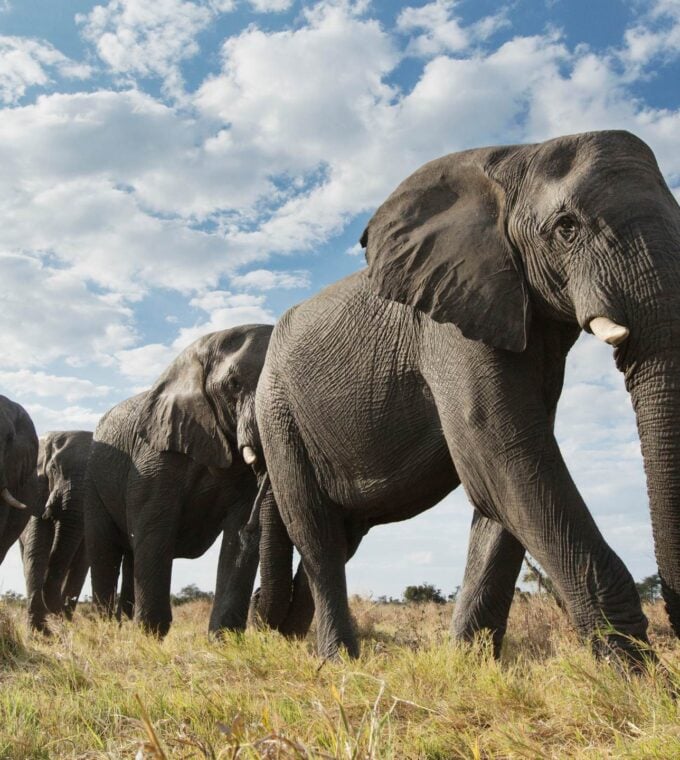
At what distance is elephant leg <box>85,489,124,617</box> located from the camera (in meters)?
12.6

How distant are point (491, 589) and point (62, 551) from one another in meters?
11.1

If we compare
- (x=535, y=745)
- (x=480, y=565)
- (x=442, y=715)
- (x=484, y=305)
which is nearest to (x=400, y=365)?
(x=484, y=305)

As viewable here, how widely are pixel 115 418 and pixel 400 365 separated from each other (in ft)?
25.5

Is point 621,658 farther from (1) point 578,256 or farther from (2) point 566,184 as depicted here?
(2) point 566,184

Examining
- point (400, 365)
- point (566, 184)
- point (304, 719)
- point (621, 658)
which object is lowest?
point (304, 719)

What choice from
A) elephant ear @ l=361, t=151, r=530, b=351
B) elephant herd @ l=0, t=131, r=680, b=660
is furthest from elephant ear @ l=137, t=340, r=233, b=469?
elephant ear @ l=361, t=151, r=530, b=351

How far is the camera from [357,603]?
1573cm

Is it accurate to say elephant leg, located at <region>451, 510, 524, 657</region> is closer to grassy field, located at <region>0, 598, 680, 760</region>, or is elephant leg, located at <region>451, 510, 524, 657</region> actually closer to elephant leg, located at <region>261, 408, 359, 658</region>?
grassy field, located at <region>0, 598, 680, 760</region>

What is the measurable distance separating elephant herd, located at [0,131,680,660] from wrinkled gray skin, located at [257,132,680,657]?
1 centimetres

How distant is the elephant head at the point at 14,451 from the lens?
13.5m

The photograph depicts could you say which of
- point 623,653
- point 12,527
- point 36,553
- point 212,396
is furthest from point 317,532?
point 36,553

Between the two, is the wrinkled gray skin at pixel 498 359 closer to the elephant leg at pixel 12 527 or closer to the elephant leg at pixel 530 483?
the elephant leg at pixel 530 483

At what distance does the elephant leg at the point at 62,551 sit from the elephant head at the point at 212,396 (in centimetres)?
580

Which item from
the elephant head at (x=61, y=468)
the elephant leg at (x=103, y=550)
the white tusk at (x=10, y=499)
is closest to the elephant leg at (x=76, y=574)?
the elephant head at (x=61, y=468)
